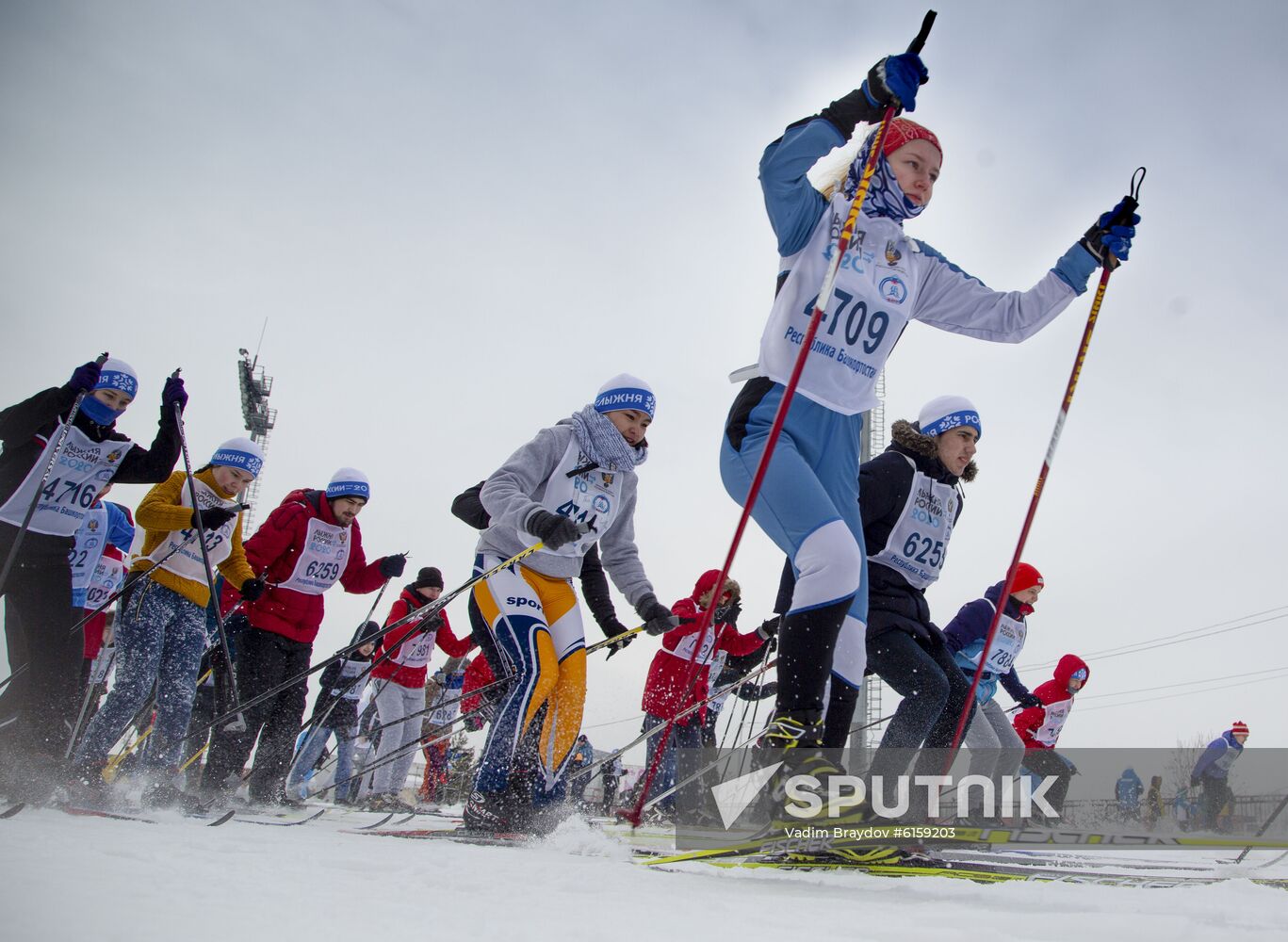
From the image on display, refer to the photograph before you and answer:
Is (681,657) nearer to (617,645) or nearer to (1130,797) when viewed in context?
(617,645)

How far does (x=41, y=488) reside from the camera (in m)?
3.86

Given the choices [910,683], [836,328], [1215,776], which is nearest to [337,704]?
[910,683]

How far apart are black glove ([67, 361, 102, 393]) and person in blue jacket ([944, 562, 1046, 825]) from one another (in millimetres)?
4148

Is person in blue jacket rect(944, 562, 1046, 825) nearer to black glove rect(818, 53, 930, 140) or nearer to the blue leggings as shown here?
black glove rect(818, 53, 930, 140)

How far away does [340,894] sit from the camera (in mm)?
1425

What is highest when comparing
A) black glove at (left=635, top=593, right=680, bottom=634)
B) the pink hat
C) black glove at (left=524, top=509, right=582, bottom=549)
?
the pink hat

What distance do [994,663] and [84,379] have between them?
18.6 feet

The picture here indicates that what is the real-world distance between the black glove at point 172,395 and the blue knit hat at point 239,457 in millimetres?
522

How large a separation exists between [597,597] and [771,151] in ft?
8.62

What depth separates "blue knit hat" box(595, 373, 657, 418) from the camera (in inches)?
166

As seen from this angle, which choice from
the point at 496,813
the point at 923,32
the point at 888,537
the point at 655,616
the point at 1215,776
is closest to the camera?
the point at 923,32

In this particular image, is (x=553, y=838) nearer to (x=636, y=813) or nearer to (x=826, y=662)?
(x=636, y=813)

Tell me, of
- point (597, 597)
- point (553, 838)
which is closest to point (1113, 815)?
point (597, 597)

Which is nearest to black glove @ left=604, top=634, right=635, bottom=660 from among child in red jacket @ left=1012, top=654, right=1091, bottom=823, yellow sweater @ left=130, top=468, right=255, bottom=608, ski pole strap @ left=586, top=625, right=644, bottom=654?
ski pole strap @ left=586, top=625, right=644, bottom=654
